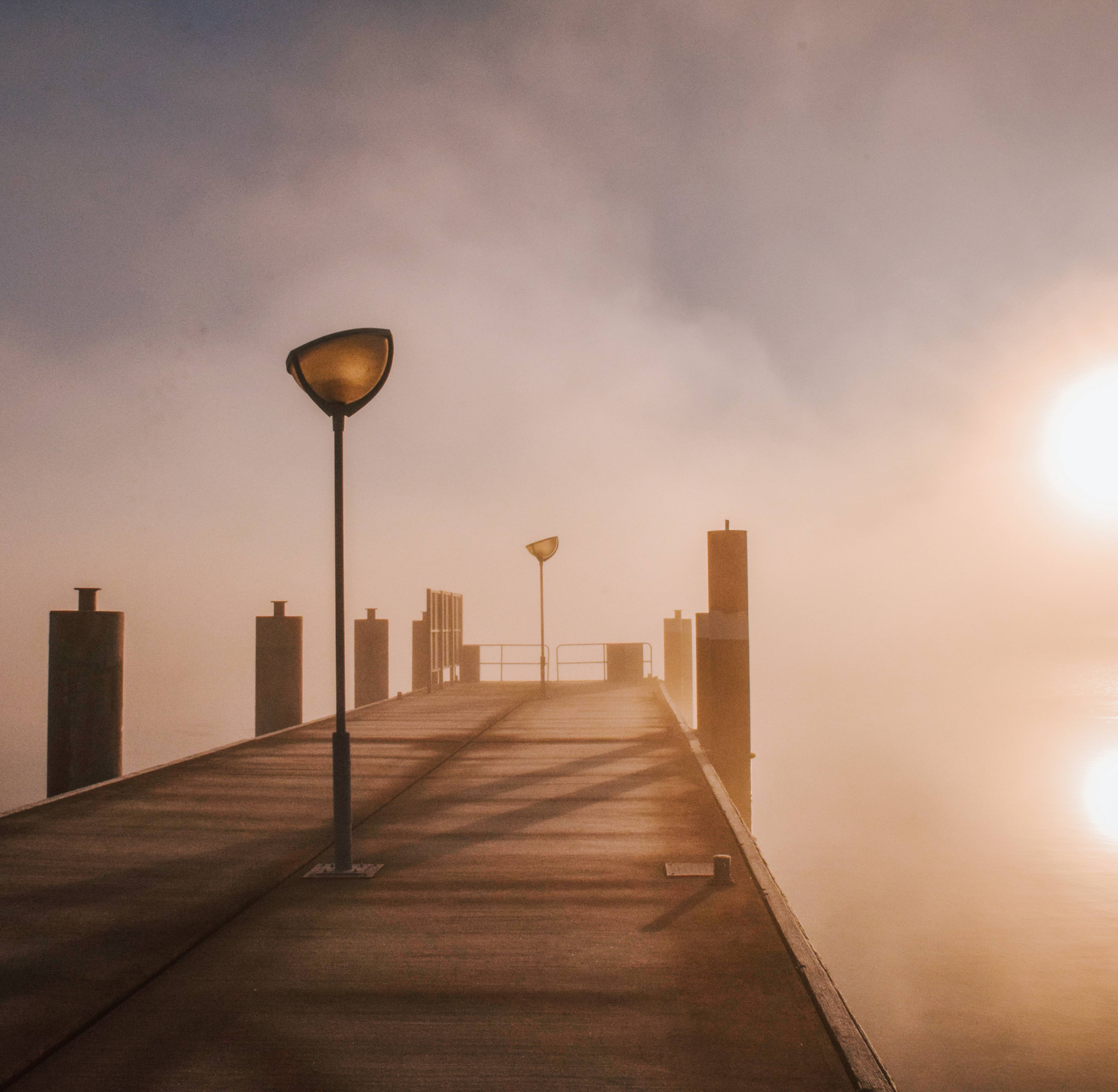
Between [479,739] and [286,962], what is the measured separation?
748 cm

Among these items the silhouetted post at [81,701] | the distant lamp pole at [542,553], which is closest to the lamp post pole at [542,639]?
the distant lamp pole at [542,553]

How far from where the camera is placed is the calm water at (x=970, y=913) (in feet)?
153

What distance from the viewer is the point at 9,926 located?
4262 millimetres

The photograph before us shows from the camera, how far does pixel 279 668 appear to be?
1409 cm

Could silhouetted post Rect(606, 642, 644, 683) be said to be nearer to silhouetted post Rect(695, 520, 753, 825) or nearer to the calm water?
silhouetted post Rect(695, 520, 753, 825)

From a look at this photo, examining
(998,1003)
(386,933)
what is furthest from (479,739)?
(998,1003)

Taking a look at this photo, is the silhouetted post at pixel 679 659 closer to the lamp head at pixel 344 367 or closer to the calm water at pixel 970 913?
the lamp head at pixel 344 367

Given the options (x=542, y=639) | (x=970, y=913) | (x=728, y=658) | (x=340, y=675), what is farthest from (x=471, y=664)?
(x=970, y=913)

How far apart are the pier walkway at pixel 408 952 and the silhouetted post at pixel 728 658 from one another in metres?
3.09

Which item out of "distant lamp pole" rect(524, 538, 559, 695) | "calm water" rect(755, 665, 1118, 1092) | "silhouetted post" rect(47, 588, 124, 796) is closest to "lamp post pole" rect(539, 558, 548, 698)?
"distant lamp pole" rect(524, 538, 559, 695)

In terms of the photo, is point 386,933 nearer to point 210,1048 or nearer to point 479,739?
point 210,1048

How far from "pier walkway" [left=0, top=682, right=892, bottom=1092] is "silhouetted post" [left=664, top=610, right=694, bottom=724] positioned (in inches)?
645

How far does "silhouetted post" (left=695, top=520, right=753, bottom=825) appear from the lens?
10.4m

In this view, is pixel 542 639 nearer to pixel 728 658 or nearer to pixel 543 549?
pixel 543 549
